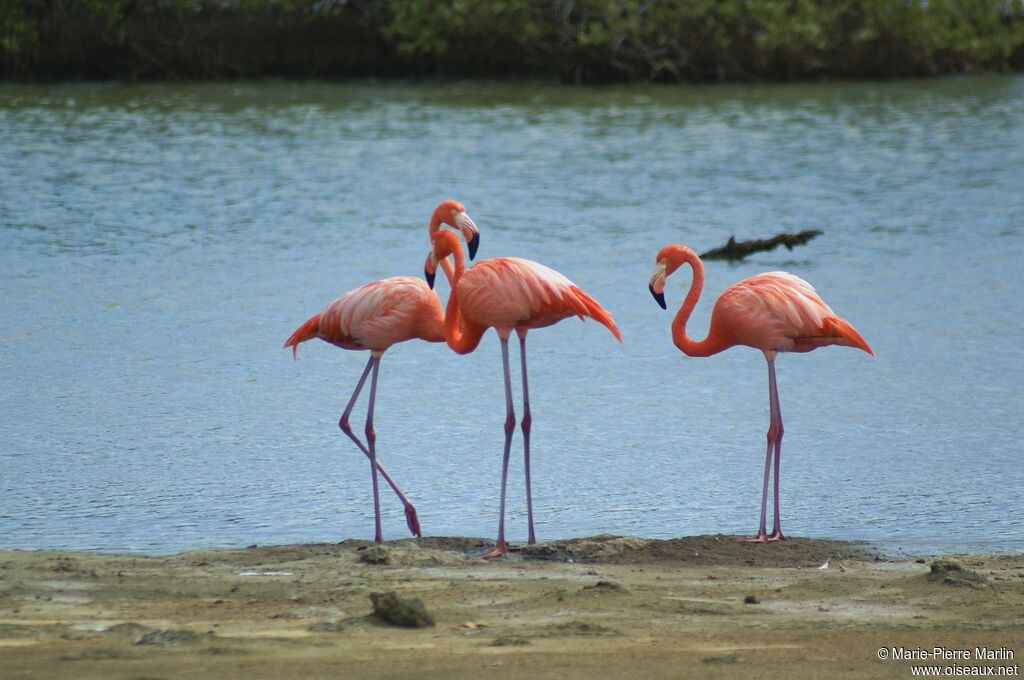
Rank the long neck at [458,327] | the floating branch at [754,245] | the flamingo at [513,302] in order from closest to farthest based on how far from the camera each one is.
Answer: the flamingo at [513,302] < the long neck at [458,327] < the floating branch at [754,245]

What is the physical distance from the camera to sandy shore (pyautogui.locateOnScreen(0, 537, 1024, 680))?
3.77m

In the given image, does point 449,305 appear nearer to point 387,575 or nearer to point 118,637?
point 387,575

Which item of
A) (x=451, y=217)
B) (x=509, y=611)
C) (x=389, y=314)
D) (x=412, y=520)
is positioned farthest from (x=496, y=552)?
(x=451, y=217)

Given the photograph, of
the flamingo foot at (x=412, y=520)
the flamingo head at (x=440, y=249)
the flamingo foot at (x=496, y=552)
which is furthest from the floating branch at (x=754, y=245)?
the flamingo foot at (x=496, y=552)

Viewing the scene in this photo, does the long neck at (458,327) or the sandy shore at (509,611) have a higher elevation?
the long neck at (458,327)

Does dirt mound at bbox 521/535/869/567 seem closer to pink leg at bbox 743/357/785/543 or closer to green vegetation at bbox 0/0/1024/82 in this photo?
pink leg at bbox 743/357/785/543

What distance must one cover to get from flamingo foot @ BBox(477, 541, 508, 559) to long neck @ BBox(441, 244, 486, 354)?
84cm

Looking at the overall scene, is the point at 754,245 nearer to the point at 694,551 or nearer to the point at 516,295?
the point at 516,295

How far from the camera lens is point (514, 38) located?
66.0 feet

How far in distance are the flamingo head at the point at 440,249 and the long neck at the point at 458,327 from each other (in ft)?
0.09

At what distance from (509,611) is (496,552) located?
92 centimetres

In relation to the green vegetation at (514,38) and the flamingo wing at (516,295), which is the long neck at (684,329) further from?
the green vegetation at (514,38)

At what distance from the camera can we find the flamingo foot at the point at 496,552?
205 inches

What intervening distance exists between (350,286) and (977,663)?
256 inches
